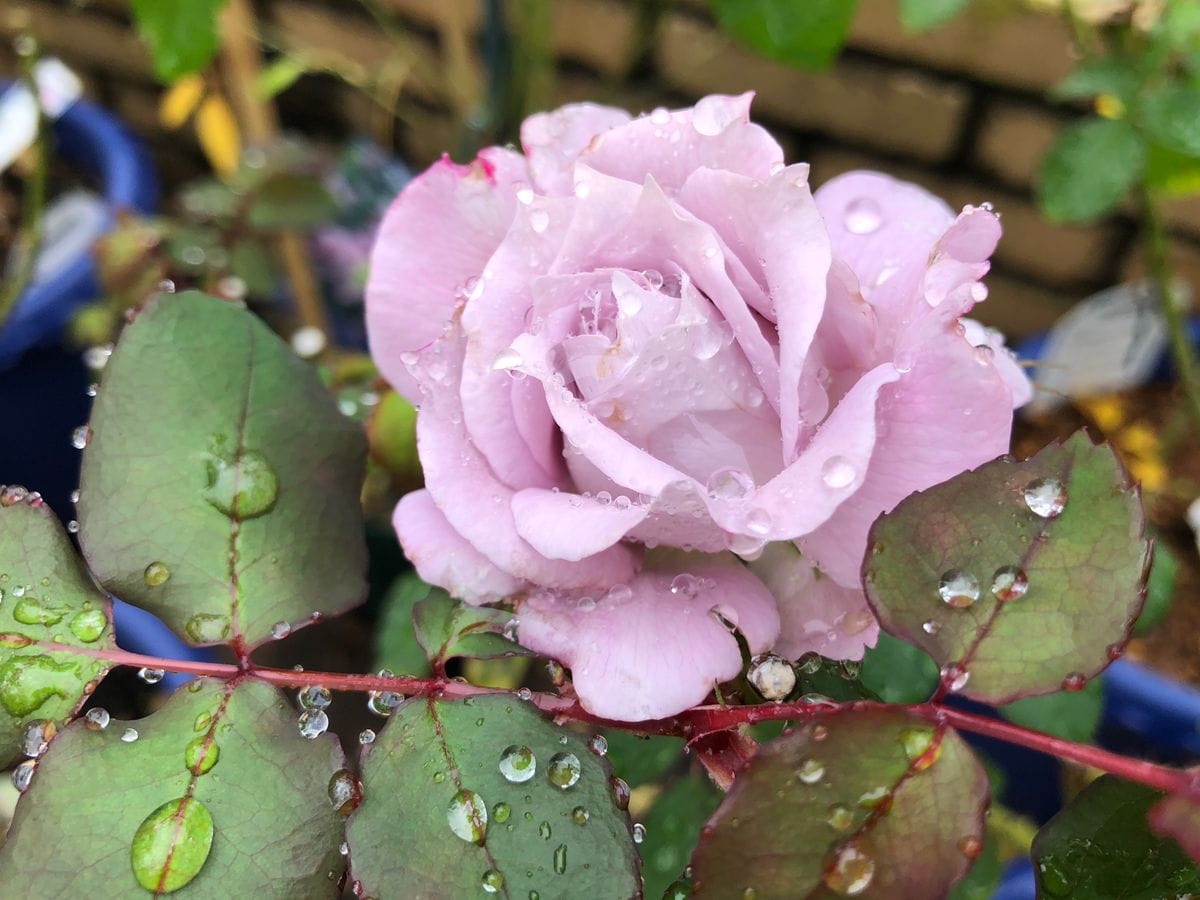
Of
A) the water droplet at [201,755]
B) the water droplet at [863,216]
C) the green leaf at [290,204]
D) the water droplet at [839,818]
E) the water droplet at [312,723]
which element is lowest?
the green leaf at [290,204]

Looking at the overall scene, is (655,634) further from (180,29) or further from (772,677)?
(180,29)

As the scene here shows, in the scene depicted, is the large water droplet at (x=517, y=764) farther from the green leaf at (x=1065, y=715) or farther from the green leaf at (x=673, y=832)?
the green leaf at (x=1065, y=715)

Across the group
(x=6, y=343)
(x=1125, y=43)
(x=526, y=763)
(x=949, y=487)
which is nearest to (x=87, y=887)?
(x=526, y=763)

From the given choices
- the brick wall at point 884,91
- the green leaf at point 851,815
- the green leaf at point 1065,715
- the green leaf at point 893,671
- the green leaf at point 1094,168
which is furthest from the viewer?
Result: the brick wall at point 884,91

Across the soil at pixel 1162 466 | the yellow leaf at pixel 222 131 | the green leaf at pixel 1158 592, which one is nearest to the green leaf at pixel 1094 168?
the green leaf at pixel 1158 592

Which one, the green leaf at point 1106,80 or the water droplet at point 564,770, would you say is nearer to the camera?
the water droplet at point 564,770

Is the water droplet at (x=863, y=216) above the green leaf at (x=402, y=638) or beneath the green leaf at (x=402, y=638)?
above
